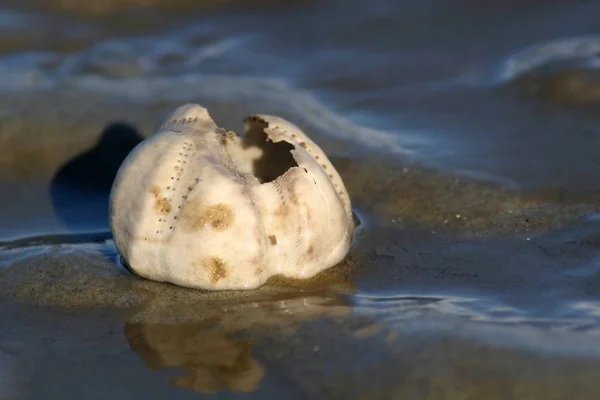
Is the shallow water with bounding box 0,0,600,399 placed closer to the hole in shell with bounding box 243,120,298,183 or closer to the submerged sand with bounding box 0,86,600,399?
the submerged sand with bounding box 0,86,600,399

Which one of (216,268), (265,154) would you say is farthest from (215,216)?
(265,154)

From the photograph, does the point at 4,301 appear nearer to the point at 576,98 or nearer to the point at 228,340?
the point at 228,340

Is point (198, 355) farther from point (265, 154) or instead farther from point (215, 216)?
point (265, 154)

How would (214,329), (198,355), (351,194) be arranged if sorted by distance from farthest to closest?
(351,194), (214,329), (198,355)

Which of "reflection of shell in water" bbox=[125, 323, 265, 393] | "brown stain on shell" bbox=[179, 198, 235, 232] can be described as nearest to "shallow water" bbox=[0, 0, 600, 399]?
"reflection of shell in water" bbox=[125, 323, 265, 393]

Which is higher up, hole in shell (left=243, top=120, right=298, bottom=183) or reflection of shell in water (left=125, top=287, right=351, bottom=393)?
hole in shell (left=243, top=120, right=298, bottom=183)

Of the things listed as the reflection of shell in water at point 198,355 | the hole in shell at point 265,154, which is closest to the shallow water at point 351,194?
the reflection of shell in water at point 198,355

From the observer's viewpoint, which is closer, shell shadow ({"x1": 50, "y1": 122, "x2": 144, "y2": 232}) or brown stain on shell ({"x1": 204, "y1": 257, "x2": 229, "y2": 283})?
brown stain on shell ({"x1": 204, "y1": 257, "x2": 229, "y2": 283})
